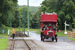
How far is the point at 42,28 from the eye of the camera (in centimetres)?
2789

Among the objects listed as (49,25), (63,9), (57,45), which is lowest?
(57,45)

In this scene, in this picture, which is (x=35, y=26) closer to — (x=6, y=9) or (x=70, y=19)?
(x=70, y=19)

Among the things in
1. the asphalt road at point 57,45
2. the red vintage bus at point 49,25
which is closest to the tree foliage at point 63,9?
the red vintage bus at point 49,25

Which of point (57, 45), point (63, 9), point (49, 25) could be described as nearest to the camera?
point (57, 45)

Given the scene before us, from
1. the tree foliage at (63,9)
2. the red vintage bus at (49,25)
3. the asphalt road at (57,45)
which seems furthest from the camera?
the tree foliage at (63,9)

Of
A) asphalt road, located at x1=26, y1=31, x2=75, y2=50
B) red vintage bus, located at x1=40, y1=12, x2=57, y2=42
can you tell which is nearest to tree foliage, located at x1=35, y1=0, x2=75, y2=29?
red vintage bus, located at x1=40, y1=12, x2=57, y2=42

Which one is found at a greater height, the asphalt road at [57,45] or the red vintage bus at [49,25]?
the red vintage bus at [49,25]

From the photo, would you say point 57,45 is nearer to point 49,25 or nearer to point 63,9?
point 49,25

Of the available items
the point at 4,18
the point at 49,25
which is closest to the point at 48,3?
the point at 4,18

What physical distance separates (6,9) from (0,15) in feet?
9.00

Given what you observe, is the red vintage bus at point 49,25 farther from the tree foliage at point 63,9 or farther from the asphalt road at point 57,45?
the tree foliage at point 63,9

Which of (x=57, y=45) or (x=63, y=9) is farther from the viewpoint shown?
(x=63, y=9)

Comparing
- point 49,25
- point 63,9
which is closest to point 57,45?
point 49,25

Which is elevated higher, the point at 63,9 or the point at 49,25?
the point at 63,9
